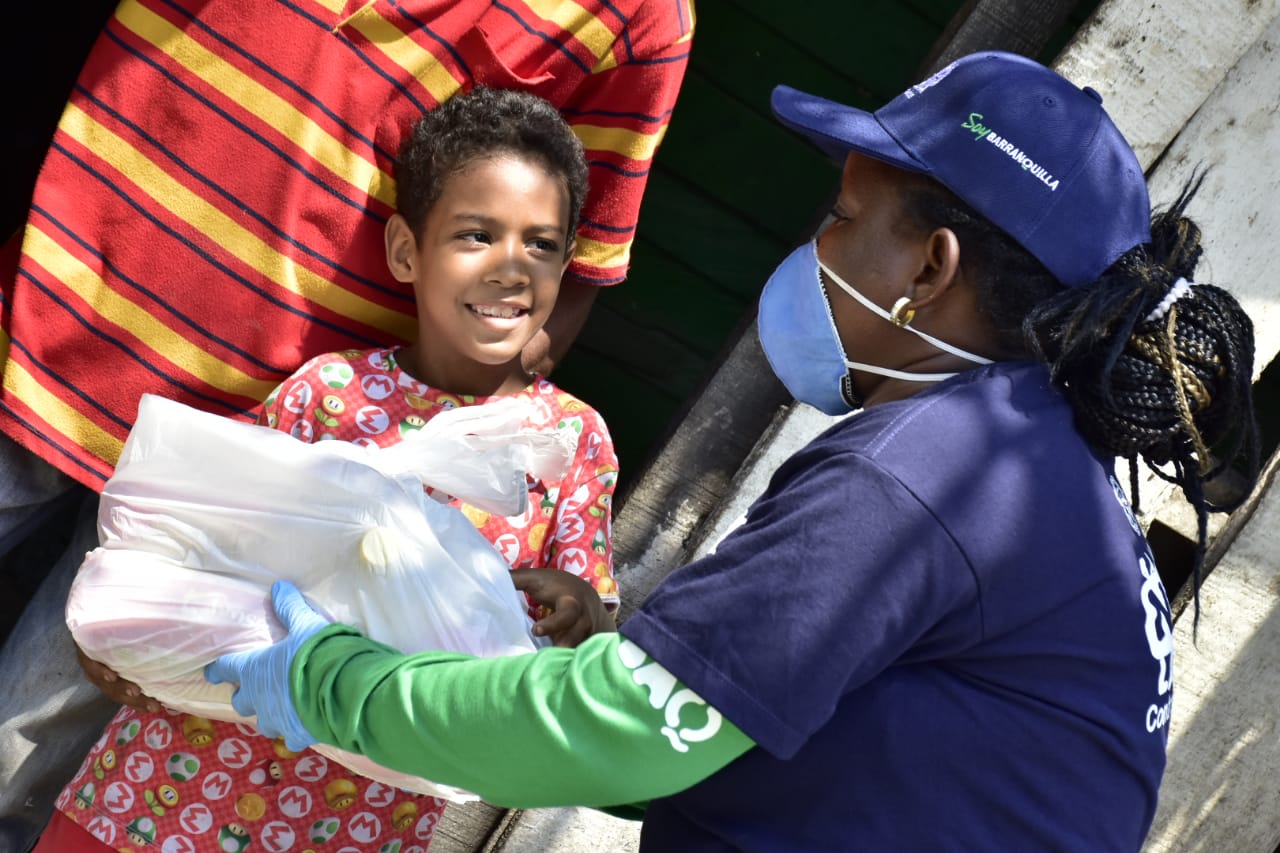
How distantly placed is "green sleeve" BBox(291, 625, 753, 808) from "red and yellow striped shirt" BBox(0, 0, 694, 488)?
0.88 meters

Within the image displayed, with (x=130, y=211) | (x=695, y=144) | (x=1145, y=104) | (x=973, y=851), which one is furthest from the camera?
(x=695, y=144)

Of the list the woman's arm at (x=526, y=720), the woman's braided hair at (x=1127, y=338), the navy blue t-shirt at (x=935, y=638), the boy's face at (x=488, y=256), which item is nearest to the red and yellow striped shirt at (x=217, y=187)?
the boy's face at (x=488, y=256)

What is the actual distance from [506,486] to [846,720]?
0.74 meters

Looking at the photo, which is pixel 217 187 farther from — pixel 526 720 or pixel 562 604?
pixel 526 720

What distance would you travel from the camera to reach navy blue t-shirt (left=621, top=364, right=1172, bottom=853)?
1.39m

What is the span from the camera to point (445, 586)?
1.89m

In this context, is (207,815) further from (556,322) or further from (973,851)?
(973,851)

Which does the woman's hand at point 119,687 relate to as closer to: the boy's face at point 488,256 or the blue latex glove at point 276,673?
the blue latex glove at point 276,673

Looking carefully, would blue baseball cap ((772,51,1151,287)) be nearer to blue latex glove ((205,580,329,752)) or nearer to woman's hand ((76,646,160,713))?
blue latex glove ((205,580,329,752))

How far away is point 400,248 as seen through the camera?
89.9 inches

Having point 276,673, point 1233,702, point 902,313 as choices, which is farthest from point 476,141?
point 1233,702

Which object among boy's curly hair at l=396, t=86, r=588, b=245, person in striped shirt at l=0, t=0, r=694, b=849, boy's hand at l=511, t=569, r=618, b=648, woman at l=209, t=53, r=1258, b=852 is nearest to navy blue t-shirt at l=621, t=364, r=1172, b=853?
woman at l=209, t=53, r=1258, b=852

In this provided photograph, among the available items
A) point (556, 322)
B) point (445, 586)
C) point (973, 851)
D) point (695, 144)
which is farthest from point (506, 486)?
point (695, 144)

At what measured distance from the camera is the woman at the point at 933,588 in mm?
1413
